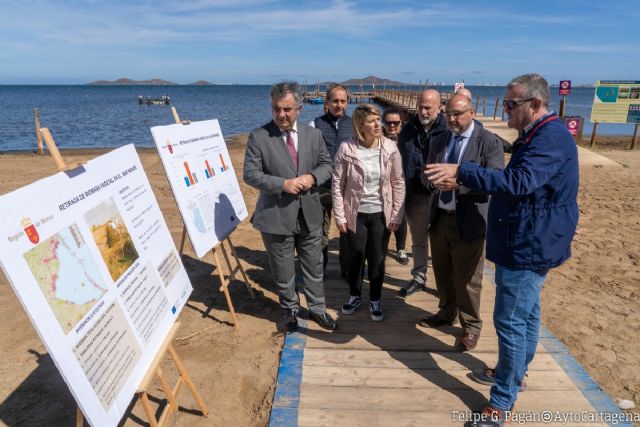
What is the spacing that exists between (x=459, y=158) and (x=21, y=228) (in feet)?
8.87

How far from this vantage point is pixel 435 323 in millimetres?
3730

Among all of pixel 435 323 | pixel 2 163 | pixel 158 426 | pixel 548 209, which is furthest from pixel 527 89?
pixel 2 163

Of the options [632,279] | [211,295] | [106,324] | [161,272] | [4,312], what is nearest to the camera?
[106,324]

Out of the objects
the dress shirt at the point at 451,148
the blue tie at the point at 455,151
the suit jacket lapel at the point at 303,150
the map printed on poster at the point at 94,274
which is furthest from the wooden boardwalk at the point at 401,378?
the suit jacket lapel at the point at 303,150

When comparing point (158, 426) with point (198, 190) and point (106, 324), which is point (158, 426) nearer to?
point (106, 324)

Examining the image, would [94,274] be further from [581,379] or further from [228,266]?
[581,379]

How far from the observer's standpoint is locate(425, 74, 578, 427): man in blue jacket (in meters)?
2.13

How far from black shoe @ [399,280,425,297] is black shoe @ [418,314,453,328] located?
61 cm

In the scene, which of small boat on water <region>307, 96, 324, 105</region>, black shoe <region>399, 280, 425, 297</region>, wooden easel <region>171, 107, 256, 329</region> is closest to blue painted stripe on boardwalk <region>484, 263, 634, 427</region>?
black shoe <region>399, 280, 425, 297</region>

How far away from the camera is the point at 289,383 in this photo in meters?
2.96

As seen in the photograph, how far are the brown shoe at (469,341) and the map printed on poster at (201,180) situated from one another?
227cm

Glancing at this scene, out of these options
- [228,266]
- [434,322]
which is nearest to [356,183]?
[434,322]

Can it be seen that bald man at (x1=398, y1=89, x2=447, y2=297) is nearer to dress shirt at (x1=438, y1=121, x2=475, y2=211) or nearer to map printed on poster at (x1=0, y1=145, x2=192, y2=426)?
dress shirt at (x1=438, y1=121, x2=475, y2=211)

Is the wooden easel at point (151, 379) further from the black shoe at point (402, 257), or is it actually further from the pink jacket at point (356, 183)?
the black shoe at point (402, 257)
